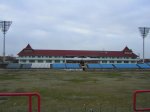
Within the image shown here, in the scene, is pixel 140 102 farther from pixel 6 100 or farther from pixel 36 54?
pixel 36 54

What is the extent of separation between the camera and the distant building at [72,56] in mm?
96188

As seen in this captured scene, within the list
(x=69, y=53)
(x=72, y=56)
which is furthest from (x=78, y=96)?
(x=69, y=53)

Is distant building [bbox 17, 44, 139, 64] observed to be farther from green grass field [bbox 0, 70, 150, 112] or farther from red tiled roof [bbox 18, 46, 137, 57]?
green grass field [bbox 0, 70, 150, 112]

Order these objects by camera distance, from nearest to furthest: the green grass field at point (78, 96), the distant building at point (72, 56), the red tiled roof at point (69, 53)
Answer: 1. the green grass field at point (78, 96)
2. the distant building at point (72, 56)
3. the red tiled roof at point (69, 53)

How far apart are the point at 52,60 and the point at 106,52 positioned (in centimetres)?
1878

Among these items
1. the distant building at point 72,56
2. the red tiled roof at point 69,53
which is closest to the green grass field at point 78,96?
the distant building at point 72,56

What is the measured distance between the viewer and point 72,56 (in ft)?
322

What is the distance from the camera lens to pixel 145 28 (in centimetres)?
8925

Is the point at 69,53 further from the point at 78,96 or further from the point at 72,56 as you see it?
the point at 78,96

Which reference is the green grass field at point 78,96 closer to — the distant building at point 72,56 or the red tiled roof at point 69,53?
the distant building at point 72,56

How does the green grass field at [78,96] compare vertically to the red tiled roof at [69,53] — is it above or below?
below

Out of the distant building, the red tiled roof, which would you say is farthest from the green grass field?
the red tiled roof

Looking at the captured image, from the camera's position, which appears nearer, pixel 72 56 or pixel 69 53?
pixel 72 56

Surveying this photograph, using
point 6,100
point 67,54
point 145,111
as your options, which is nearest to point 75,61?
point 67,54
